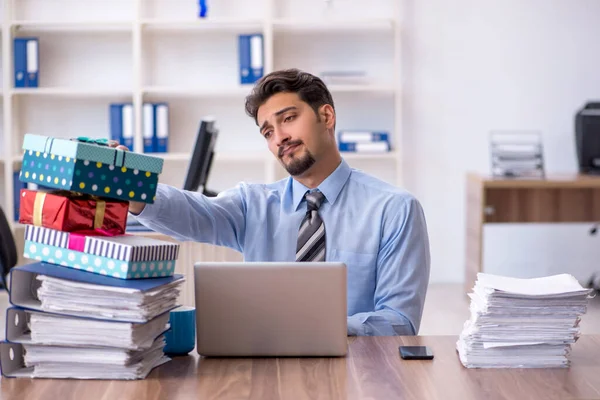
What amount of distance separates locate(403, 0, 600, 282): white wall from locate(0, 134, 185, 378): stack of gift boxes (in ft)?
14.5

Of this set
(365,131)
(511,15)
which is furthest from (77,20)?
(511,15)

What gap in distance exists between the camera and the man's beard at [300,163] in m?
2.36

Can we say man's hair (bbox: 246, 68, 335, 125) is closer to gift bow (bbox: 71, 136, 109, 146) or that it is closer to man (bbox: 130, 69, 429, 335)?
man (bbox: 130, 69, 429, 335)

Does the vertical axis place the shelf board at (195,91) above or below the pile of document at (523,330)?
above

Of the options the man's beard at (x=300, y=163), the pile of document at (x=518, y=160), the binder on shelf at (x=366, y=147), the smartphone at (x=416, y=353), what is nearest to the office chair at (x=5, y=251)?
the man's beard at (x=300, y=163)

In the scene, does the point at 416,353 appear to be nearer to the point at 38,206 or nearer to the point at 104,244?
the point at 104,244

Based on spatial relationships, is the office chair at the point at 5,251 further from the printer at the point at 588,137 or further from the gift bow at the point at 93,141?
the printer at the point at 588,137

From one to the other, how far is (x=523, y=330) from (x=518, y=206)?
3.82 meters

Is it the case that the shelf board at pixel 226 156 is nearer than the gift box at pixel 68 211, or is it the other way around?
the gift box at pixel 68 211

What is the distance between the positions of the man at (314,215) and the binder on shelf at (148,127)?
320cm

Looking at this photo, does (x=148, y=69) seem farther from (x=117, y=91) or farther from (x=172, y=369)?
(x=172, y=369)

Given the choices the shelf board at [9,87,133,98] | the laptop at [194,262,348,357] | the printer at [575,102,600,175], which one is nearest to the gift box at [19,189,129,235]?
the laptop at [194,262,348,357]

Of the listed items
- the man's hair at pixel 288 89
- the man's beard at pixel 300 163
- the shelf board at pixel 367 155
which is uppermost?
the man's hair at pixel 288 89

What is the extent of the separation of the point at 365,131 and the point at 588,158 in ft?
4.66
